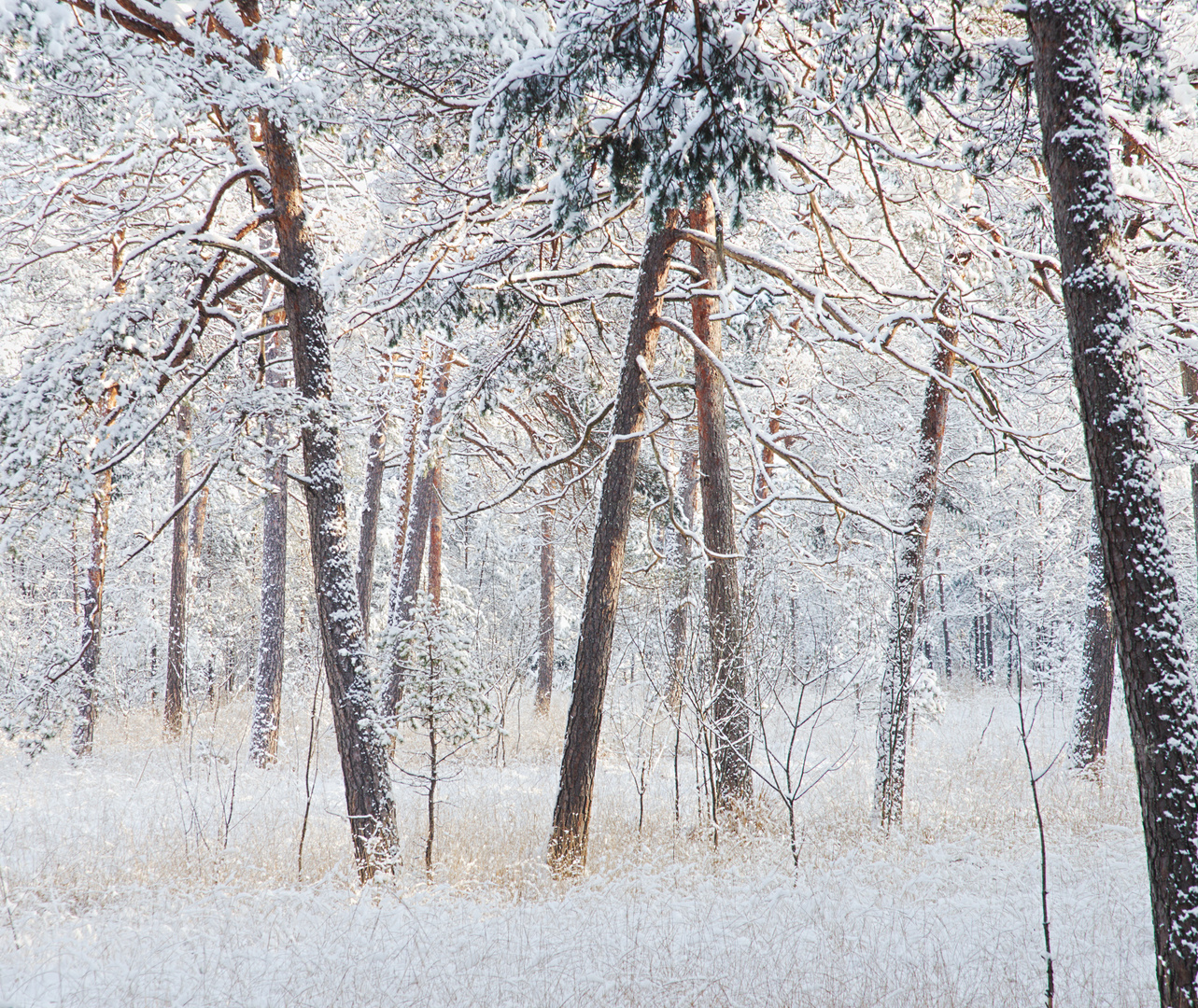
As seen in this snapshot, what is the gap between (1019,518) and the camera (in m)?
19.9

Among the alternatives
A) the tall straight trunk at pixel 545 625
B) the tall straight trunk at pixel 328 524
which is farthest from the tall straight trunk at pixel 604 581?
the tall straight trunk at pixel 545 625

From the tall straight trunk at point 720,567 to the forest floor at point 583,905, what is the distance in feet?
2.23

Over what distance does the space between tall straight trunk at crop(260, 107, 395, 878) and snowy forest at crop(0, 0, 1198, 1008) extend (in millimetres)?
41

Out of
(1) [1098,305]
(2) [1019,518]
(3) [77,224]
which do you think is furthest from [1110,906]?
(2) [1019,518]

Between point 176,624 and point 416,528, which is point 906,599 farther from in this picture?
point 176,624

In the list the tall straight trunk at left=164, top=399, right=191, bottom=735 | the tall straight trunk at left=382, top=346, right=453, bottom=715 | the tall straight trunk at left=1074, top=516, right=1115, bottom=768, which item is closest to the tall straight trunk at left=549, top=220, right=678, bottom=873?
the tall straight trunk at left=382, top=346, right=453, bottom=715

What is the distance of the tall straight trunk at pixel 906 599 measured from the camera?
310 inches

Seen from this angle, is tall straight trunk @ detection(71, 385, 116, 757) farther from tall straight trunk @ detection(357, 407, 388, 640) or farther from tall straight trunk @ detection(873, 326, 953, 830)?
tall straight trunk @ detection(873, 326, 953, 830)

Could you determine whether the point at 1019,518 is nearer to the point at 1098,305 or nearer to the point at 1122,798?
the point at 1122,798

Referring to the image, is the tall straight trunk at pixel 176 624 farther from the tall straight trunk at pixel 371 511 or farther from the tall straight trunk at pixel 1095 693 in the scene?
the tall straight trunk at pixel 1095 693

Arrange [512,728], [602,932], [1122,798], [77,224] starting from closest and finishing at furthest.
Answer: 1. [602,932]
2. [1122,798]
3. [77,224]
4. [512,728]

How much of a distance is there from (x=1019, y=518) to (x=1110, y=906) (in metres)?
16.7

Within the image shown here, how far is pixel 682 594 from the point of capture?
12.2 metres

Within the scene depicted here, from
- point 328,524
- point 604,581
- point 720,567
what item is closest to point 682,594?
point 720,567
